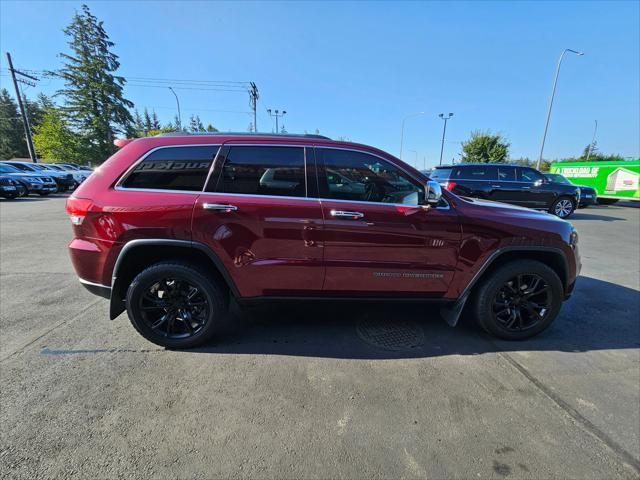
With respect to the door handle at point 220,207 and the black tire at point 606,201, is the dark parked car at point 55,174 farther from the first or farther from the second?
the black tire at point 606,201

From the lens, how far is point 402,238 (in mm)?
2680

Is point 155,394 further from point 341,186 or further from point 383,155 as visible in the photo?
point 383,155

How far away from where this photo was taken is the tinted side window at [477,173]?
33.7 ft

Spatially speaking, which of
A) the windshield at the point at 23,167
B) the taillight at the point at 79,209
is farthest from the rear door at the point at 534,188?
the windshield at the point at 23,167

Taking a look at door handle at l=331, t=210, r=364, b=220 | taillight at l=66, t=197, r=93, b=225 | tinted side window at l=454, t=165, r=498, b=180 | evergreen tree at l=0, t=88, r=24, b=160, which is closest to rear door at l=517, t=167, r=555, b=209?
tinted side window at l=454, t=165, r=498, b=180

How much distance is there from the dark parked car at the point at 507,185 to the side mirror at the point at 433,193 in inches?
309

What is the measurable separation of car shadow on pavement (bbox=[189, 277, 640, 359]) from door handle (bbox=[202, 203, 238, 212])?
1308 millimetres

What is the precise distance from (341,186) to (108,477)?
8.14 ft

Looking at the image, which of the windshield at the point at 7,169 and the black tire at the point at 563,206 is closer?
the black tire at the point at 563,206

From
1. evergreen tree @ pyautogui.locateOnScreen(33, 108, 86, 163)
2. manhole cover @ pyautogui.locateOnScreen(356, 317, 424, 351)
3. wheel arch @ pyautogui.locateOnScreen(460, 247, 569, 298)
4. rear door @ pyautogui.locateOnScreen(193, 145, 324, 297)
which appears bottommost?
manhole cover @ pyautogui.locateOnScreen(356, 317, 424, 351)

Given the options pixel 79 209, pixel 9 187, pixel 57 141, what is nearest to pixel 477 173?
pixel 79 209

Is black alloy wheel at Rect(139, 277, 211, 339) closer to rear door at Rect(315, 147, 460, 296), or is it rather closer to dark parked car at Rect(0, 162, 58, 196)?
rear door at Rect(315, 147, 460, 296)

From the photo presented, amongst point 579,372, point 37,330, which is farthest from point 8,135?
point 579,372

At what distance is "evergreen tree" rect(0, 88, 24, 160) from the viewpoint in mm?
58969
